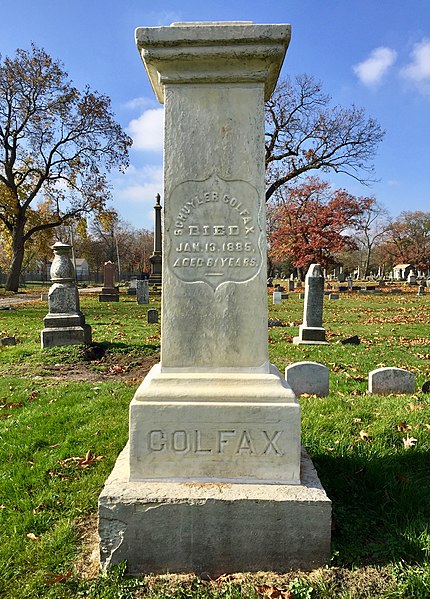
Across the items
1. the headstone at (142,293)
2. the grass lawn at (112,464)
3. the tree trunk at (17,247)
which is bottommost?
the grass lawn at (112,464)

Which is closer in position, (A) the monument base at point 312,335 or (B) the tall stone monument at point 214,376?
(B) the tall stone monument at point 214,376

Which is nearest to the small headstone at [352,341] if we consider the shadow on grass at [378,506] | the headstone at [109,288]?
the shadow on grass at [378,506]

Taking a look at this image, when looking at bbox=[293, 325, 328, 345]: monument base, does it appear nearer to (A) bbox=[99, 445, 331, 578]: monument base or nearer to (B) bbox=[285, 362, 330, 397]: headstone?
(B) bbox=[285, 362, 330, 397]: headstone

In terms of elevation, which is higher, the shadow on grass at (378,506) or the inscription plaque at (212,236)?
the inscription plaque at (212,236)

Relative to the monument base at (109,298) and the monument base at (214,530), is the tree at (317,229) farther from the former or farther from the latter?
the monument base at (214,530)

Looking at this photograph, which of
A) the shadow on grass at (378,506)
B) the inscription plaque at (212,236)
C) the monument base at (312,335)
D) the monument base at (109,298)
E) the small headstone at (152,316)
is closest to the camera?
the shadow on grass at (378,506)

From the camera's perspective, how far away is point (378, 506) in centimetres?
273

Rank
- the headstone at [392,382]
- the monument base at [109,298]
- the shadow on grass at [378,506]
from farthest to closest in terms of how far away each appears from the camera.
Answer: the monument base at [109,298], the headstone at [392,382], the shadow on grass at [378,506]

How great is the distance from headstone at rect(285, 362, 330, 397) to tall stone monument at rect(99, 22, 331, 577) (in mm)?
2962

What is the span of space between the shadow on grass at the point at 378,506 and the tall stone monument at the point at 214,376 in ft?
0.90

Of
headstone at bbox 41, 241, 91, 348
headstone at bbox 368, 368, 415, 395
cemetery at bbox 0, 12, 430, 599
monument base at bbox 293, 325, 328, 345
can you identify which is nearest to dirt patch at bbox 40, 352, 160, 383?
headstone at bbox 41, 241, 91, 348

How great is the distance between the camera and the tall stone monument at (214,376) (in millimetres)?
2201

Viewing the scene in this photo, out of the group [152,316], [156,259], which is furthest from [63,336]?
[156,259]

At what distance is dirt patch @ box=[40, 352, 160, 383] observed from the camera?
22.1 feet
